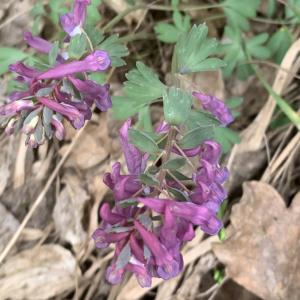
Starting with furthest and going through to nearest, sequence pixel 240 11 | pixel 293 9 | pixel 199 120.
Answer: pixel 240 11, pixel 293 9, pixel 199 120

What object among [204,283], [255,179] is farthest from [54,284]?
[255,179]

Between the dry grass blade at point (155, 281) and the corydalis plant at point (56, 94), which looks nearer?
the corydalis plant at point (56, 94)

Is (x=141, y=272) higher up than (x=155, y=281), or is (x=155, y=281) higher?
(x=141, y=272)

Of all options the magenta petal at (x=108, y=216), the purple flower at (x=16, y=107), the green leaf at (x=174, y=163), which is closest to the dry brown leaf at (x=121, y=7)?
the purple flower at (x=16, y=107)

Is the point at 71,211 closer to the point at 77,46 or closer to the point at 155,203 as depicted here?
the point at 77,46

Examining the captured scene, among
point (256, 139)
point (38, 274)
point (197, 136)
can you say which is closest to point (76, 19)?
point (197, 136)

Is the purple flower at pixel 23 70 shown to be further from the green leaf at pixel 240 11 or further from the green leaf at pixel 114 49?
the green leaf at pixel 240 11

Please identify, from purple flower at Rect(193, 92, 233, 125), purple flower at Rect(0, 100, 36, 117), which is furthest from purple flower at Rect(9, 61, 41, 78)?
purple flower at Rect(193, 92, 233, 125)
